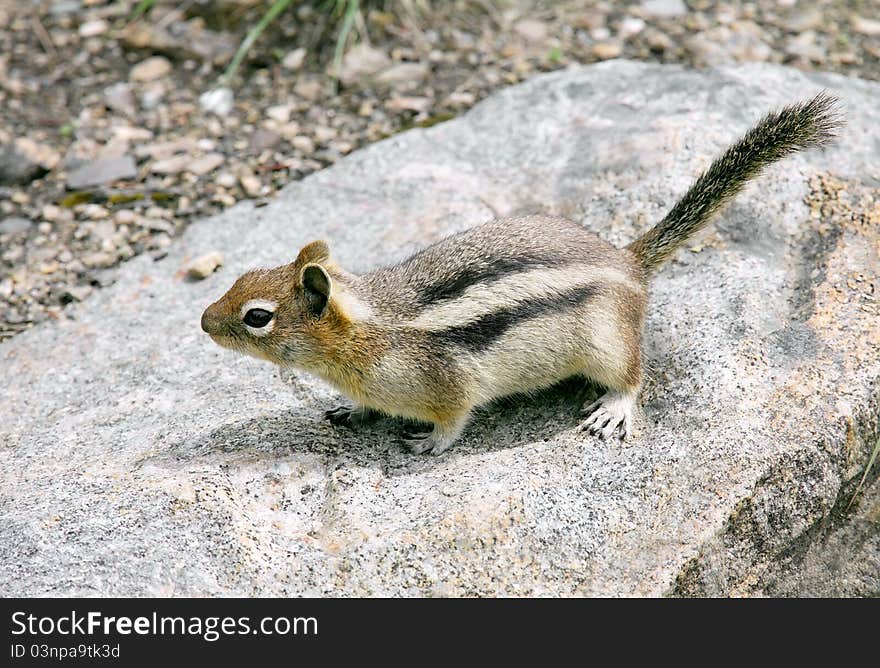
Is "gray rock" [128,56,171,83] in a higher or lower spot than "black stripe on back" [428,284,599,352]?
lower

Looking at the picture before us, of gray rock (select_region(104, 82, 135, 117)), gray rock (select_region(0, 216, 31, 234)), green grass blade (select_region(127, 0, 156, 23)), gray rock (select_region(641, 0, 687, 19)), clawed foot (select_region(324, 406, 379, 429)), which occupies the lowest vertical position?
gray rock (select_region(0, 216, 31, 234))

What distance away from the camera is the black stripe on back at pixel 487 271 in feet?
13.4

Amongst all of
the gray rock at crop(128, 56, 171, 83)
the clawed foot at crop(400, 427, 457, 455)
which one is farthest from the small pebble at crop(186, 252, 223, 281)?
the gray rock at crop(128, 56, 171, 83)

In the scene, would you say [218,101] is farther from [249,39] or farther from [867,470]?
[867,470]

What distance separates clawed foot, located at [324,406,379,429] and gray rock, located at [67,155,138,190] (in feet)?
10.5

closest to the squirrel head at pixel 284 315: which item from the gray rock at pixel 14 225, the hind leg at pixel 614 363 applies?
the hind leg at pixel 614 363

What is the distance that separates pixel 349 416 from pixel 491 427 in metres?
0.62

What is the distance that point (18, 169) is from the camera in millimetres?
6883

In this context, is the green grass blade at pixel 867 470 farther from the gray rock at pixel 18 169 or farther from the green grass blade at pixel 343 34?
the gray rock at pixel 18 169

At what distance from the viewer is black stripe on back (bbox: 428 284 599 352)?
4.07 meters

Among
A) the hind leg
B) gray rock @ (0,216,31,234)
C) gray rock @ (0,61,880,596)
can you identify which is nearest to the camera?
gray rock @ (0,61,880,596)

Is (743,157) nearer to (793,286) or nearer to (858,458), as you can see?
(793,286)

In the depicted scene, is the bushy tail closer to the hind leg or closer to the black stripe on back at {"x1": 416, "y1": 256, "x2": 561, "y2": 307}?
the hind leg

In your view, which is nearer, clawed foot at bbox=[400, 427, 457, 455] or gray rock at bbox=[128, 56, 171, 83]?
clawed foot at bbox=[400, 427, 457, 455]
